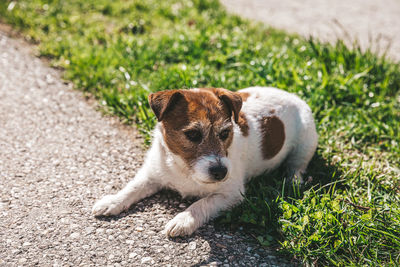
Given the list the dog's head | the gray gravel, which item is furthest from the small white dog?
the gray gravel

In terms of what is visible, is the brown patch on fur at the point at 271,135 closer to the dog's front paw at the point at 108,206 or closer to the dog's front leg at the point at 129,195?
the dog's front leg at the point at 129,195

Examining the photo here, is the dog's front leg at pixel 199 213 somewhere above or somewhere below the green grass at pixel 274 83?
below

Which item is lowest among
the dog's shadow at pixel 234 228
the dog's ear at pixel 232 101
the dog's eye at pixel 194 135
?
the dog's shadow at pixel 234 228

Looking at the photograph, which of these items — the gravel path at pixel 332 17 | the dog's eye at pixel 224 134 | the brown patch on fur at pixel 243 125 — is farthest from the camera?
the gravel path at pixel 332 17

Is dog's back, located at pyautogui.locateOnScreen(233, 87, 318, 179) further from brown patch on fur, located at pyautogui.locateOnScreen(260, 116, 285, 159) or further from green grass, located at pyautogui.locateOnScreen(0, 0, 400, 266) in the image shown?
green grass, located at pyautogui.locateOnScreen(0, 0, 400, 266)

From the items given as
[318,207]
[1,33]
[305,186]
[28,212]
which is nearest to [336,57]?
[305,186]

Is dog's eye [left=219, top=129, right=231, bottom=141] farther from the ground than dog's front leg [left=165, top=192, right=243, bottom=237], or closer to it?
farther from the ground

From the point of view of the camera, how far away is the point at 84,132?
16.6 ft

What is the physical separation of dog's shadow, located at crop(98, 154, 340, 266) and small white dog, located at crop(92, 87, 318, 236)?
0.27 ft

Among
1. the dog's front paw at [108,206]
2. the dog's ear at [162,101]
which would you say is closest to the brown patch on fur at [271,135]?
the dog's ear at [162,101]

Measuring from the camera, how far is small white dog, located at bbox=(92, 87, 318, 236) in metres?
3.57

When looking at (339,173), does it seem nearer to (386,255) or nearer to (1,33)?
(386,255)

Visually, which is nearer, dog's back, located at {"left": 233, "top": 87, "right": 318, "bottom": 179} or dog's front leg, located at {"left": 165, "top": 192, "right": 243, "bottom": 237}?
dog's front leg, located at {"left": 165, "top": 192, "right": 243, "bottom": 237}

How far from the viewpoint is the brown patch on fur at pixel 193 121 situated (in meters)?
3.57
